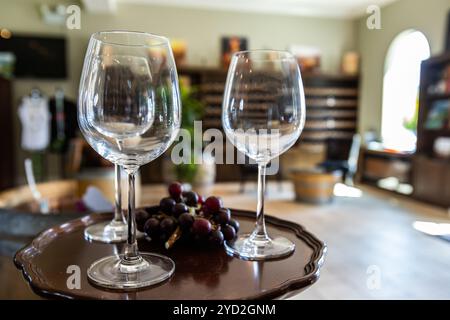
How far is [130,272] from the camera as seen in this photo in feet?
2.00

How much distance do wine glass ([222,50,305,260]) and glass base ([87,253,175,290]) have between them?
16 centimetres

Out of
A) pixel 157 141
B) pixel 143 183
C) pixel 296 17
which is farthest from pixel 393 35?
pixel 157 141

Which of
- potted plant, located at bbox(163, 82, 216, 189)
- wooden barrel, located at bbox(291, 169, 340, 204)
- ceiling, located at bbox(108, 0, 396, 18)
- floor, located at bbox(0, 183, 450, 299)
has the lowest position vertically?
floor, located at bbox(0, 183, 450, 299)

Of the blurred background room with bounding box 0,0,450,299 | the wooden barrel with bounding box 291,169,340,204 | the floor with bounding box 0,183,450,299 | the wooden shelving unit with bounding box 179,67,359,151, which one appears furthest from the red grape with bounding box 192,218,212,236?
the wooden shelving unit with bounding box 179,67,359,151

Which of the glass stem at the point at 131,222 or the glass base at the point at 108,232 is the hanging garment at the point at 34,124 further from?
the glass stem at the point at 131,222

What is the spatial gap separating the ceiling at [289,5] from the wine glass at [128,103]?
6657 millimetres

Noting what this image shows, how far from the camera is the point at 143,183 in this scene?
6605 mm

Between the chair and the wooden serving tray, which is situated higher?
the wooden serving tray

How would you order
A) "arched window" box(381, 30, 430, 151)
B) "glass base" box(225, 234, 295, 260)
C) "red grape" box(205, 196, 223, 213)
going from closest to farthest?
"glass base" box(225, 234, 295, 260) < "red grape" box(205, 196, 223, 213) < "arched window" box(381, 30, 430, 151)

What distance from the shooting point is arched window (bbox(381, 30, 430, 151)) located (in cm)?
628

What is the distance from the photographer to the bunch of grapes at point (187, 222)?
0.75 meters

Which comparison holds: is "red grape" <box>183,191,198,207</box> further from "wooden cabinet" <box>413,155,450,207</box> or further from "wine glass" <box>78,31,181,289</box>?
"wooden cabinet" <box>413,155,450,207</box>

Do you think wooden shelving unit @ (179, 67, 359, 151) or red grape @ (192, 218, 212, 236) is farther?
wooden shelving unit @ (179, 67, 359, 151)
